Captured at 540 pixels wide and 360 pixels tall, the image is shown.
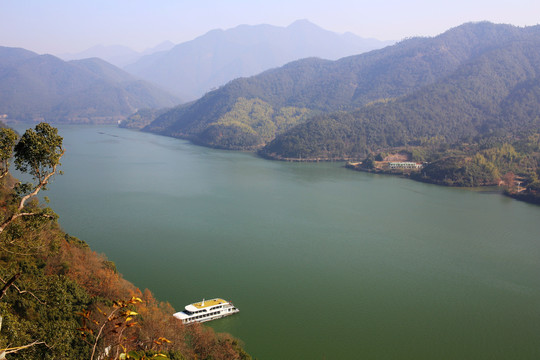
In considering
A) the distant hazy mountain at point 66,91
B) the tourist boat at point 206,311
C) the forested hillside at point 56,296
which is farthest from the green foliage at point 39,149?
the distant hazy mountain at point 66,91

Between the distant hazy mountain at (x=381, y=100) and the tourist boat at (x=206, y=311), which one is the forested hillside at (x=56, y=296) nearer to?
the tourist boat at (x=206, y=311)

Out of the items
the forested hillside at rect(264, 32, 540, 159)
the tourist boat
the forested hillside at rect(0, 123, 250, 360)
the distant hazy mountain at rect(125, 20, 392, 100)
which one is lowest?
the tourist boat

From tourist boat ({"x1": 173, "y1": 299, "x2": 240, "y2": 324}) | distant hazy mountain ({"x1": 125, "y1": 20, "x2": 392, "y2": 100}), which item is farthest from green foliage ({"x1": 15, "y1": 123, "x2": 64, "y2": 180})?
distant hazy mountain ({"x1": 125, "y1": 20, "x2": 392, "y2": 100})

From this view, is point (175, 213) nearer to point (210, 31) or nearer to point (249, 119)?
point (249, 119)

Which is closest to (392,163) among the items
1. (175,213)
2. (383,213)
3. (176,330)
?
(383,213)

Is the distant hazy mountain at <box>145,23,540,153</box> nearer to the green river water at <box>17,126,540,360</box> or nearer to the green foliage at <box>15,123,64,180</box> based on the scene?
the green river water at <box>17,126,540,360</box>

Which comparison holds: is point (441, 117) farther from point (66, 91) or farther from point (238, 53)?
point (238, 53)
